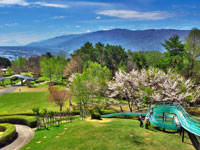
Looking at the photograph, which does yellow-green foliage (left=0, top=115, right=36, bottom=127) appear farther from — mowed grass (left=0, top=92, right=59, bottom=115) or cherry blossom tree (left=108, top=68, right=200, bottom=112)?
cherry blossom tree (left=108, top=68, right=200, bottom=112)

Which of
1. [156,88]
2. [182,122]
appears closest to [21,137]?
[182,122]

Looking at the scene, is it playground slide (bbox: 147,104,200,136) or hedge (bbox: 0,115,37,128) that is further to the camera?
hedge (bbox: 0,115,37,128)

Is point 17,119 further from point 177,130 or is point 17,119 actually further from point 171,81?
point 171,81

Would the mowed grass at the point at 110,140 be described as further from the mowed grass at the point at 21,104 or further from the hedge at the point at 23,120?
the mowed grass at the point at 21,104

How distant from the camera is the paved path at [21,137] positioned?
21602 mm

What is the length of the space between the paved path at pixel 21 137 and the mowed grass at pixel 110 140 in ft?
6.49

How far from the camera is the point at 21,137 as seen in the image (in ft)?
80.4

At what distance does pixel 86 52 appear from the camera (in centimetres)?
9419

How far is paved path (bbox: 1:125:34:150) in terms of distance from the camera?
70.9 ft

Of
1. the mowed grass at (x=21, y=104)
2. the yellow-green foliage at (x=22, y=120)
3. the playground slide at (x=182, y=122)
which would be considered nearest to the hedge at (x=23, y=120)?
the yellow-green foliage at (x=22, y=120)

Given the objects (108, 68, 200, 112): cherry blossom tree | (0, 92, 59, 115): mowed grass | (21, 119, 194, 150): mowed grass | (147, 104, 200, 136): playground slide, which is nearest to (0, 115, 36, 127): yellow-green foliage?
(0, 92, 59, 115): mowed grass

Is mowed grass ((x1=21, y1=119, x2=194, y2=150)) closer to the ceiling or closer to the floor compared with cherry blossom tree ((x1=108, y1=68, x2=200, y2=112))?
closer to the floor

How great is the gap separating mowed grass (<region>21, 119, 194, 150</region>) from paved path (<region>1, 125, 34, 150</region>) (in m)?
1.98

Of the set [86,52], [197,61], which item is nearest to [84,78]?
[197,61]
